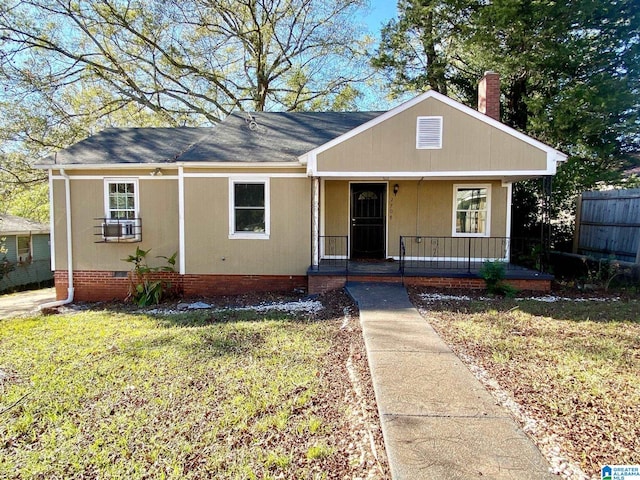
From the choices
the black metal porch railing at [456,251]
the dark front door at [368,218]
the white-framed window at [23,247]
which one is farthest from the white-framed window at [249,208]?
the white-framed window at [23,247]

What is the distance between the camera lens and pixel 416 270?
844 cm

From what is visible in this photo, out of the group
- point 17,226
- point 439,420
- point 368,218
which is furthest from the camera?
point 17,226

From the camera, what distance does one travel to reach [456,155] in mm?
7887

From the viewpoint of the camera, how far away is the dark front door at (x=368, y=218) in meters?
9.82

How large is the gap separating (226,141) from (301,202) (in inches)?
111

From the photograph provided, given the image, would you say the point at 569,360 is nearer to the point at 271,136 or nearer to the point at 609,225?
the point at 609,225

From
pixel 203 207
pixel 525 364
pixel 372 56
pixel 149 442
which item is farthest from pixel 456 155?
pixel 372 56

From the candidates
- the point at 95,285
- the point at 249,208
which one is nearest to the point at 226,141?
Result: the point at 249,208

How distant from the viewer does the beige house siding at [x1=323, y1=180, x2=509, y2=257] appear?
9.46m

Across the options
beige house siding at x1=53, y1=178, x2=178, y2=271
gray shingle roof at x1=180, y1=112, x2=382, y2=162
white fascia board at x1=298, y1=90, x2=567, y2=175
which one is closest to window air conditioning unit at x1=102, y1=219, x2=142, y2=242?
beige house siding at x1=53, y1=178, x2=178, y2=271

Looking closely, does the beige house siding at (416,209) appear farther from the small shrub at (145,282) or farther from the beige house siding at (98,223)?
the small shrub at (145,282)

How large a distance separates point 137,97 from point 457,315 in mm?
17379

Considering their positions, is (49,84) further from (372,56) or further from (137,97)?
(372,56)

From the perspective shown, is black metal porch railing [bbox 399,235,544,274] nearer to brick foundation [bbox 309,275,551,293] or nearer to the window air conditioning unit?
brick foundation [bbox 309,275,551,293]
